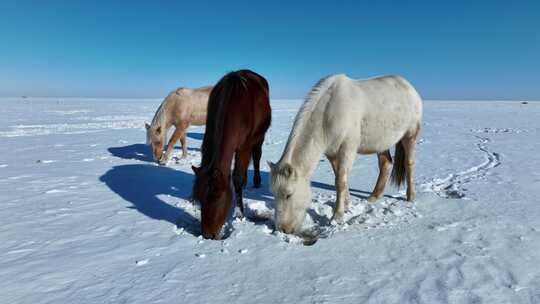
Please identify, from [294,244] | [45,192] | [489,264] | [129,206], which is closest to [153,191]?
[129,206]

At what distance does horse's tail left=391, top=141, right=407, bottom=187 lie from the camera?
196 inches

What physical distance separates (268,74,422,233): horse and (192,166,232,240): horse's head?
1.89ft

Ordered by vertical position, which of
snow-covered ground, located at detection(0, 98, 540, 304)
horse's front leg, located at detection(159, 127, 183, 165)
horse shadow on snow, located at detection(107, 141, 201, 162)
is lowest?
snow-covered ground, located at detection(0, 98, 540, 304)

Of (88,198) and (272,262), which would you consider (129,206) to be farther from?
(272,262)

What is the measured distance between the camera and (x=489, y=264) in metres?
2.64

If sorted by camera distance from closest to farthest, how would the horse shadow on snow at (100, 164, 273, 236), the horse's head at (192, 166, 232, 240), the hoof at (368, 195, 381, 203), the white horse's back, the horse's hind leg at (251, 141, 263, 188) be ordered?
the horse's head at (192, 166, 232, 240) → the white horse's back → the horse shadow on snow at (100, 164, 273, 236) → the hoof at (368, 195, 381, 203) → the horse's hind leg at (251, 141, 263, 188)

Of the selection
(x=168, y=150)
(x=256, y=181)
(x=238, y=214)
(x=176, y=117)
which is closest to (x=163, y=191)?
(x=256, y=181)

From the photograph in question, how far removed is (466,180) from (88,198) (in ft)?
20.7

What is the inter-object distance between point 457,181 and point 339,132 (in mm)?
3285

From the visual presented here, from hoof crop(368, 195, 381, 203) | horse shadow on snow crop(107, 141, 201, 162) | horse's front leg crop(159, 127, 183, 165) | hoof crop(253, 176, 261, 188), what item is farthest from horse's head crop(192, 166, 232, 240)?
horse shadow on snow crop(107, 141, 201, 162)

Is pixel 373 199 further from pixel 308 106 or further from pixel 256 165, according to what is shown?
pixel 256 165

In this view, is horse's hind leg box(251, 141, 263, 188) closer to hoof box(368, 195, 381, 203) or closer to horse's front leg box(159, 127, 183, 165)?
hoof box(368, 195, 381, 203)

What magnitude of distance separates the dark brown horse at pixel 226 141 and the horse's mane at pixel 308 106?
66cm

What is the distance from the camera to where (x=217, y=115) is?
358cm
